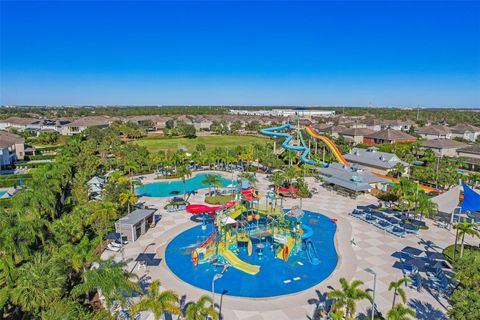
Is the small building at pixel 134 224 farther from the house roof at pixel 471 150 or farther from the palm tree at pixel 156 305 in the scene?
the house roof at pixel 471 150

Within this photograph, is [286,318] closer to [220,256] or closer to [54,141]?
[220,256]

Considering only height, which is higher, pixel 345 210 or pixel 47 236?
pixel 47 236

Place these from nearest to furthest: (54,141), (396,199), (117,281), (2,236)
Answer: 1. (117,281)
2. (2,236)
3. (396,199)
4. (54,141)

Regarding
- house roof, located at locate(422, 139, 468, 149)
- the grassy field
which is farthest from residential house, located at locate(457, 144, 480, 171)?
the grassy field

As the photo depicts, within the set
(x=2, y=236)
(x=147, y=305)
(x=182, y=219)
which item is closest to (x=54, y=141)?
(x=182, y=219)

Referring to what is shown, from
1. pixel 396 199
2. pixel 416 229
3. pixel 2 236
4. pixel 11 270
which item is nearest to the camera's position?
pixel 11 270

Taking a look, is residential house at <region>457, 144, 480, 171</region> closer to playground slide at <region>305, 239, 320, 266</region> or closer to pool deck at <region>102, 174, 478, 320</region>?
pool deck at <region>102, 174, 478, 320</region>
